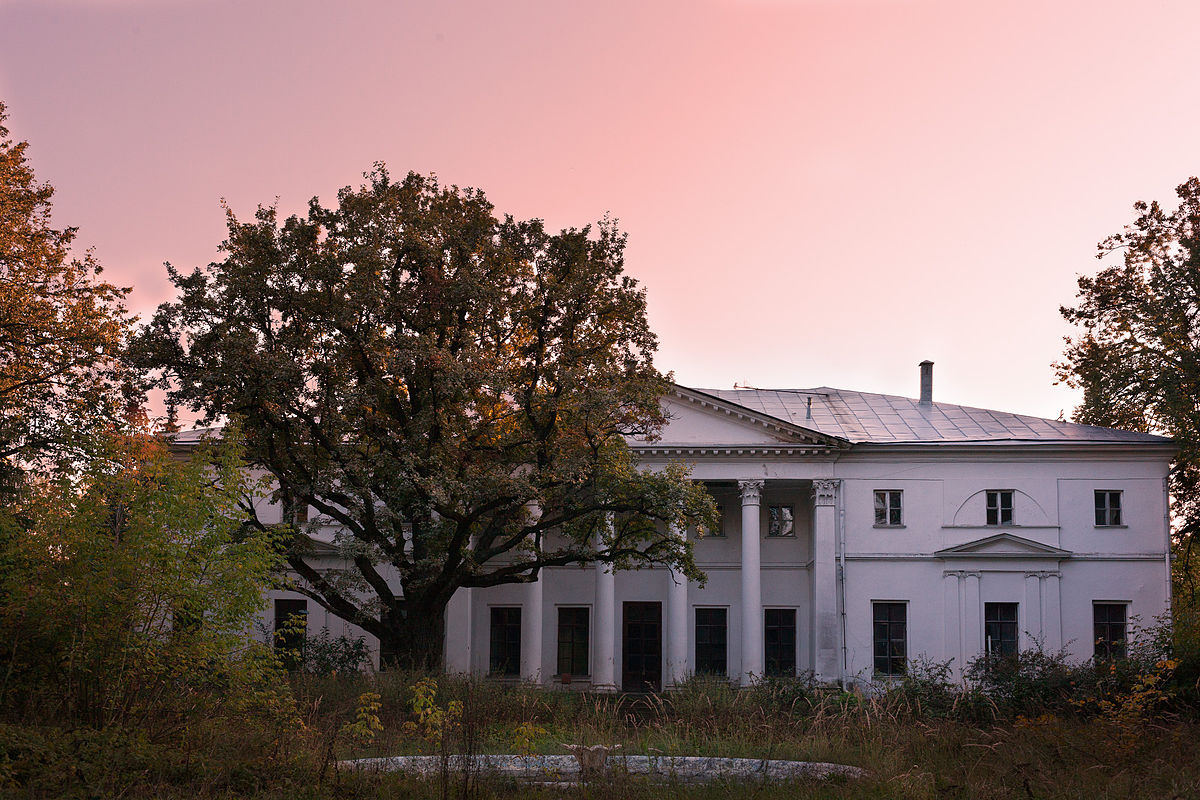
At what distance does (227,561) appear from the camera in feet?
40.9

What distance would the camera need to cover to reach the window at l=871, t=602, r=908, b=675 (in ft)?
108

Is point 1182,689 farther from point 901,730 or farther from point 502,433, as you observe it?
point 502,433

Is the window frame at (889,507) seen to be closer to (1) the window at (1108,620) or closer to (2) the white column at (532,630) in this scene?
(1) the window at (1108,620)

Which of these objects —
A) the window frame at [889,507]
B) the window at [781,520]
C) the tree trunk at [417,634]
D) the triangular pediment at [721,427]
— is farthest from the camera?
the window at [781,520]

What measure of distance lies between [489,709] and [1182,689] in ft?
36.5

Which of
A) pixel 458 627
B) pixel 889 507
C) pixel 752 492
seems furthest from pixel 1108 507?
pixel 458 627

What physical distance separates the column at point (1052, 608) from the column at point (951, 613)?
2342 millimetres

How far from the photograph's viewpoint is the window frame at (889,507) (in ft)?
110

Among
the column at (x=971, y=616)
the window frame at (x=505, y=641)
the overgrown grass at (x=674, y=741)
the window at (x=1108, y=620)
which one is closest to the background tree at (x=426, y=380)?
the overgrown grass at (x=674, y=741)

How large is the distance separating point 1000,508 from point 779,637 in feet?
24.7

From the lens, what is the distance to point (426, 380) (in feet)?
A: 73.8

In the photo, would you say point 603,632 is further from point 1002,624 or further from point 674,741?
point 674,741

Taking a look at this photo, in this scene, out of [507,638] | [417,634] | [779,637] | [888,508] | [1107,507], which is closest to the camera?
[417,634]

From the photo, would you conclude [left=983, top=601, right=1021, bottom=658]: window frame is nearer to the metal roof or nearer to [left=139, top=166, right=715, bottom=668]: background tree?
the metal roof
